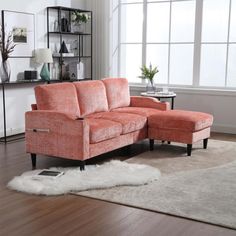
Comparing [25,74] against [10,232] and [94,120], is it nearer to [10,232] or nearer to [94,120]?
[94,120]

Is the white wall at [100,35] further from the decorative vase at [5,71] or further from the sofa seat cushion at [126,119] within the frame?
the sofa seat cushion at [126,119]

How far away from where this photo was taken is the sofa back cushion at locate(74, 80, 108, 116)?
16.5ft

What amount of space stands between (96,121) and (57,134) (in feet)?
1.74

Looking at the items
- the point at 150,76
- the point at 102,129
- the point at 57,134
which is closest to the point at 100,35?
the point at 150,76

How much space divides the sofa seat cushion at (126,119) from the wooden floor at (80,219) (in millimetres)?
1463

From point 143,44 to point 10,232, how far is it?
17.3ft

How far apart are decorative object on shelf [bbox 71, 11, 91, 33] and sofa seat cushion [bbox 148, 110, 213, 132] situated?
2.74 meters

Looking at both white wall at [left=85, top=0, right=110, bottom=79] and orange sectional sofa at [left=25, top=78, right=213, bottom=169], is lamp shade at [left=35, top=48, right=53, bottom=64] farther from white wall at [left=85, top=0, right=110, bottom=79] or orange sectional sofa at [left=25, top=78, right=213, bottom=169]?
white wall at [left=85, top=0, right=110, bottom=79]

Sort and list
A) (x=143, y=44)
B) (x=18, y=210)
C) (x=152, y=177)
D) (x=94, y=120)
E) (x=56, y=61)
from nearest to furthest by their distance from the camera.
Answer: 1. (x=18, y=210)
2. (x=152, y=177)
3. (x=94, y=120)
4. (x=56, y=61)
5. (x=143, y=44)

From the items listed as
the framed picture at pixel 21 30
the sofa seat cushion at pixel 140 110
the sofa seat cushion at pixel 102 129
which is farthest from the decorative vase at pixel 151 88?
the sofa seat cushion at pixel 102 129

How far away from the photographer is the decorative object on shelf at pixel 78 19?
7066 mm

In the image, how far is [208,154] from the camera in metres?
5.07

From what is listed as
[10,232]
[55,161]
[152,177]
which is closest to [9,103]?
[55,161]

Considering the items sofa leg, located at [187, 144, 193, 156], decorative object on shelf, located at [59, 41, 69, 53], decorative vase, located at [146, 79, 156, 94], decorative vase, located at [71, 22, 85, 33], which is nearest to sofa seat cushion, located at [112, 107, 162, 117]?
sofa leg, located at [187, 144, 193, 156]
